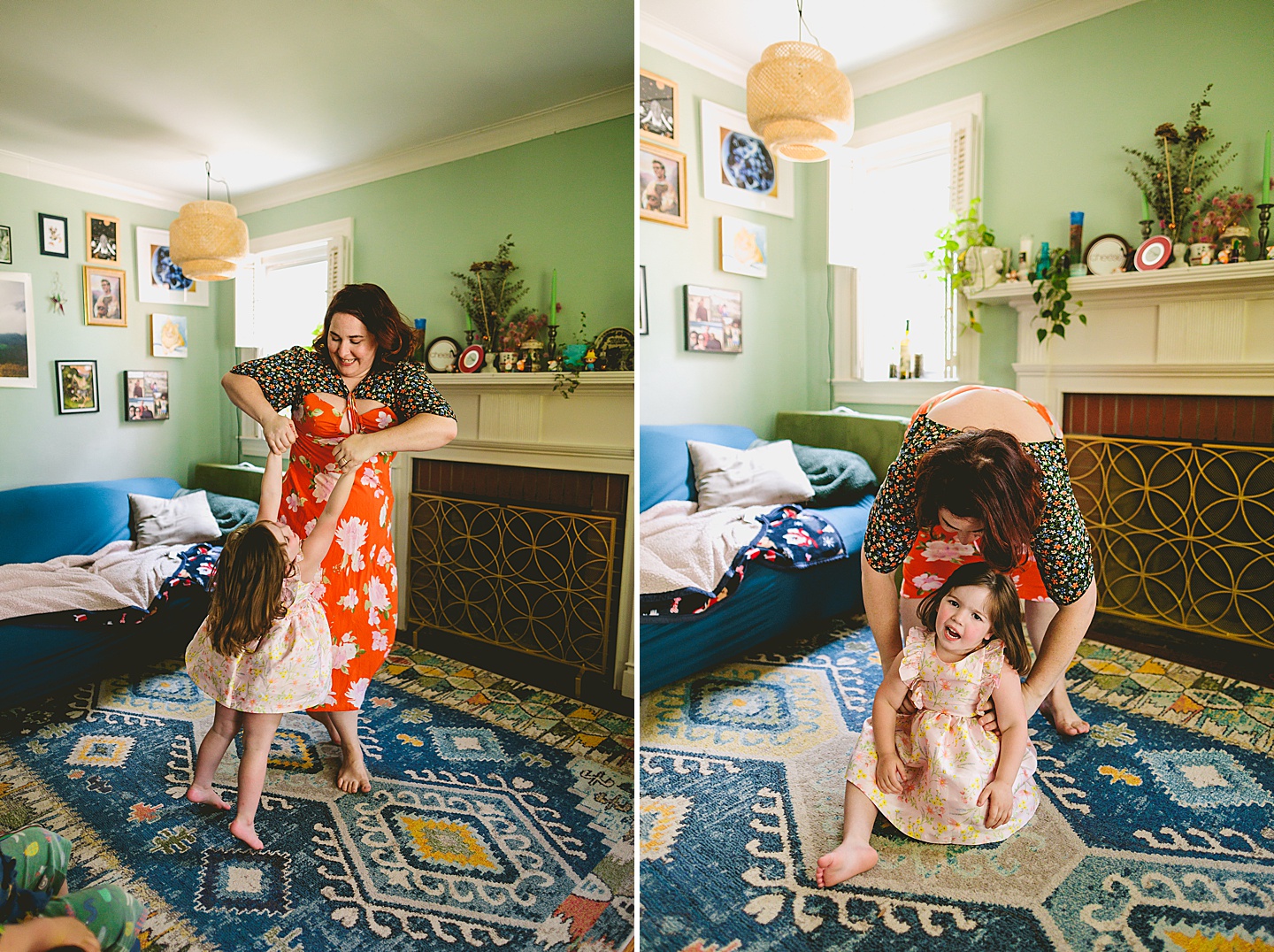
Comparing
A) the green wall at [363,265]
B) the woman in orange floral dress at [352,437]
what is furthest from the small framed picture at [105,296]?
the woman in orange floral dress at [352,437]

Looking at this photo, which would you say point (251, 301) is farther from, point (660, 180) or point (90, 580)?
point (660, 180)

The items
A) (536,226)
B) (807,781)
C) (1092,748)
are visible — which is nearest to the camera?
(536,226)

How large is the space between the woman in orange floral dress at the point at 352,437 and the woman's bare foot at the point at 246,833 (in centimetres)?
11

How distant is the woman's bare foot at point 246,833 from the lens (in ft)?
2.54

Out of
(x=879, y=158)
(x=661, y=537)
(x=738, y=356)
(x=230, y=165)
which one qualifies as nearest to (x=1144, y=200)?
(x=879, y=158)

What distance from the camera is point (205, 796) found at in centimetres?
77

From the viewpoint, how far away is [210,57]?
2.41 feet

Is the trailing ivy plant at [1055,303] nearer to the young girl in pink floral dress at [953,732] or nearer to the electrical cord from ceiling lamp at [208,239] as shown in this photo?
the young girl in pink floral dress at [953,732]

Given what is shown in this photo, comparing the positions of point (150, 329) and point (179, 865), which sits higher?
point (150, 329)

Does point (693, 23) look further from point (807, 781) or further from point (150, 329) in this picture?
point (807, 781)

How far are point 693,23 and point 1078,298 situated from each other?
1275mm

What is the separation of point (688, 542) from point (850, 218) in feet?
2.76

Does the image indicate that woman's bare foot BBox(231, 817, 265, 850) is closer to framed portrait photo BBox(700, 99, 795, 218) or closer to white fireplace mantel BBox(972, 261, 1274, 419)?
framed portrait photo BBox(700, 99, 795, 218)

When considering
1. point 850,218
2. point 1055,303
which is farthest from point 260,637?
point 1055,303
